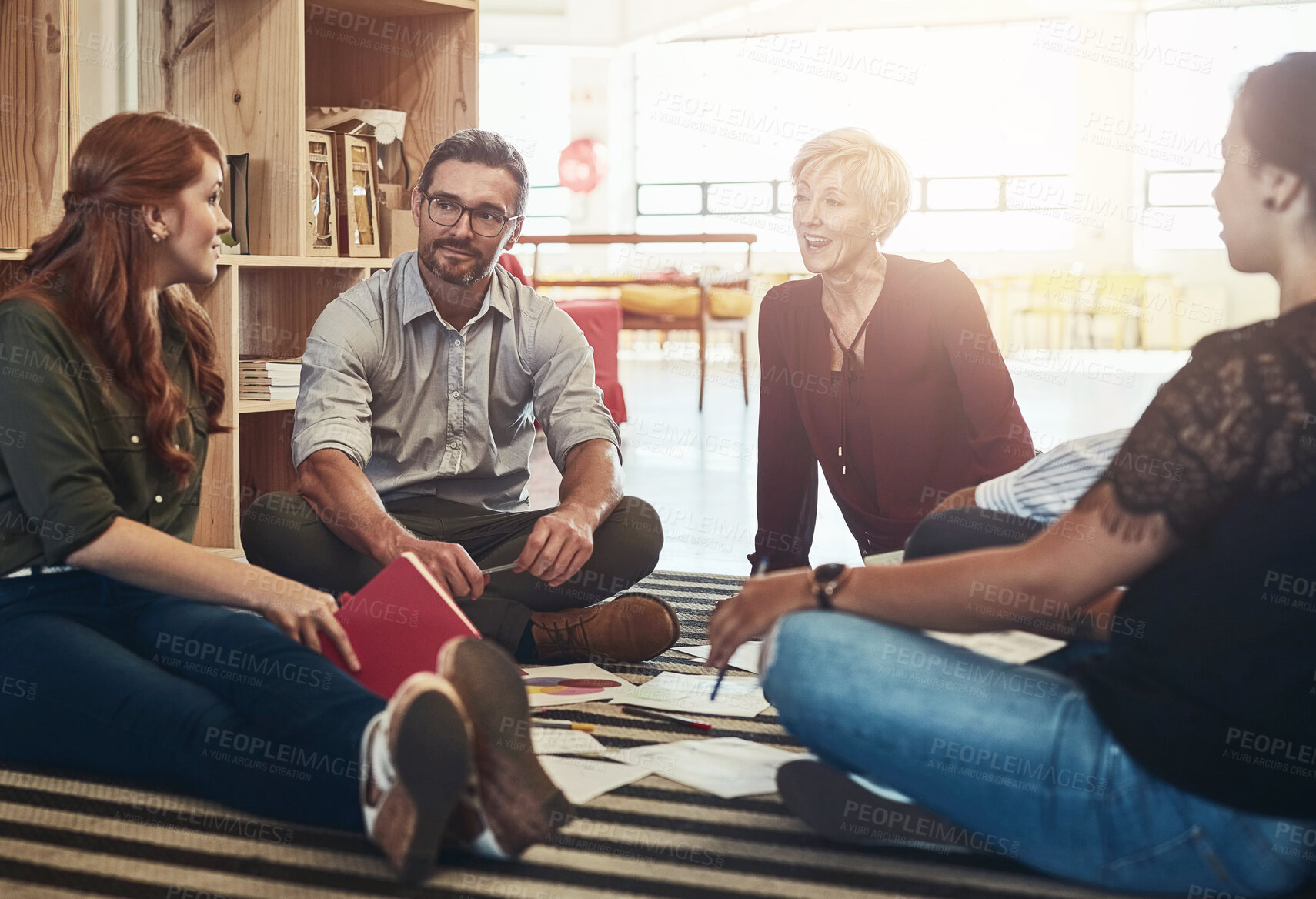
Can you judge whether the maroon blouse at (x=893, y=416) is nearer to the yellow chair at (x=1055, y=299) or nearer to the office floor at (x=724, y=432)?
the office floor at (x=724, y=432)

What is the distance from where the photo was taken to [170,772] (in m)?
1.42

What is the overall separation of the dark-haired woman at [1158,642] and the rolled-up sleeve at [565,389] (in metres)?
1.03

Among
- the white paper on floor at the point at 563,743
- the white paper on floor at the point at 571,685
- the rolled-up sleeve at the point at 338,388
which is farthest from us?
the rolled-up sleeve at the point at 338,388

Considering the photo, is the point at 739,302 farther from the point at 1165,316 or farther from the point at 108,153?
the point at 108,153

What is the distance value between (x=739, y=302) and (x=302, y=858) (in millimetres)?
5994

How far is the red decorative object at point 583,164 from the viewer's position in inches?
420

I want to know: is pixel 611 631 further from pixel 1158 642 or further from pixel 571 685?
pixel 1158 642

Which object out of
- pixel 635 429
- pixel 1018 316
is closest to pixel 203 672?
pixel 635 429

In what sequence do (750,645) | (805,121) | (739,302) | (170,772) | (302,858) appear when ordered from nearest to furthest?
1. (302,858)
2. (170,772)
3. (750,645)
4. (739,302)
5. (805,121)

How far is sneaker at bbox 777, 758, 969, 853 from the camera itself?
133 cm

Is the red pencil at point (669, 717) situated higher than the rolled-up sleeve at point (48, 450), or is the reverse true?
the rolled-up sleeve at point (48, 450)

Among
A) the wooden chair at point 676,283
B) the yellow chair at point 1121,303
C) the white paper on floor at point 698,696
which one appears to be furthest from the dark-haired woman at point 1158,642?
the yellow chair at point 1121,303

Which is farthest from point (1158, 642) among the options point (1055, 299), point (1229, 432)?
point (1055, 299)

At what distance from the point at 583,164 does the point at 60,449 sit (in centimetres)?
957
